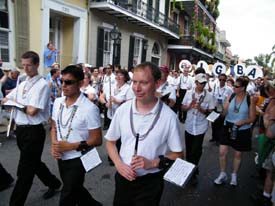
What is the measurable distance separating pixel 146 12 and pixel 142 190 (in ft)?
53.7

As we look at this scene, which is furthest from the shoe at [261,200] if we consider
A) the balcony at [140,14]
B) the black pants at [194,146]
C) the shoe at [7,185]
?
the balcony at [140,14]

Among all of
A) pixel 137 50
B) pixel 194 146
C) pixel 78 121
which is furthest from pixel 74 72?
pixel 137 50

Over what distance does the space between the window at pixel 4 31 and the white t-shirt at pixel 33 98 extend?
6788 millimetres

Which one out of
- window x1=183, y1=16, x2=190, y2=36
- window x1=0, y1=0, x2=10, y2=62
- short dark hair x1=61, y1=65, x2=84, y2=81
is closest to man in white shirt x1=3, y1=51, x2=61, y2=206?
short dark hair x1=61, y1=65, x2=84, y2=81

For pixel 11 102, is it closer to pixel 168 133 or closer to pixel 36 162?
pixel 36 162

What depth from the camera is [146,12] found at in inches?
679

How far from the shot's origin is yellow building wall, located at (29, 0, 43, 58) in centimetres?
970

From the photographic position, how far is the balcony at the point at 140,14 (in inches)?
511

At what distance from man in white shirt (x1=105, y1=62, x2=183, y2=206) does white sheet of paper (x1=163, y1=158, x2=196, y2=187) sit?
104 mm

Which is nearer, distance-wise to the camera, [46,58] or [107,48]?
[46,58]

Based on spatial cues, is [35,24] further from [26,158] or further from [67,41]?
[26,158]

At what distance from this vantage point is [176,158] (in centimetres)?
220

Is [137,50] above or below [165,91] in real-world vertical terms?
above

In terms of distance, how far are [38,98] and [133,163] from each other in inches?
65.8
